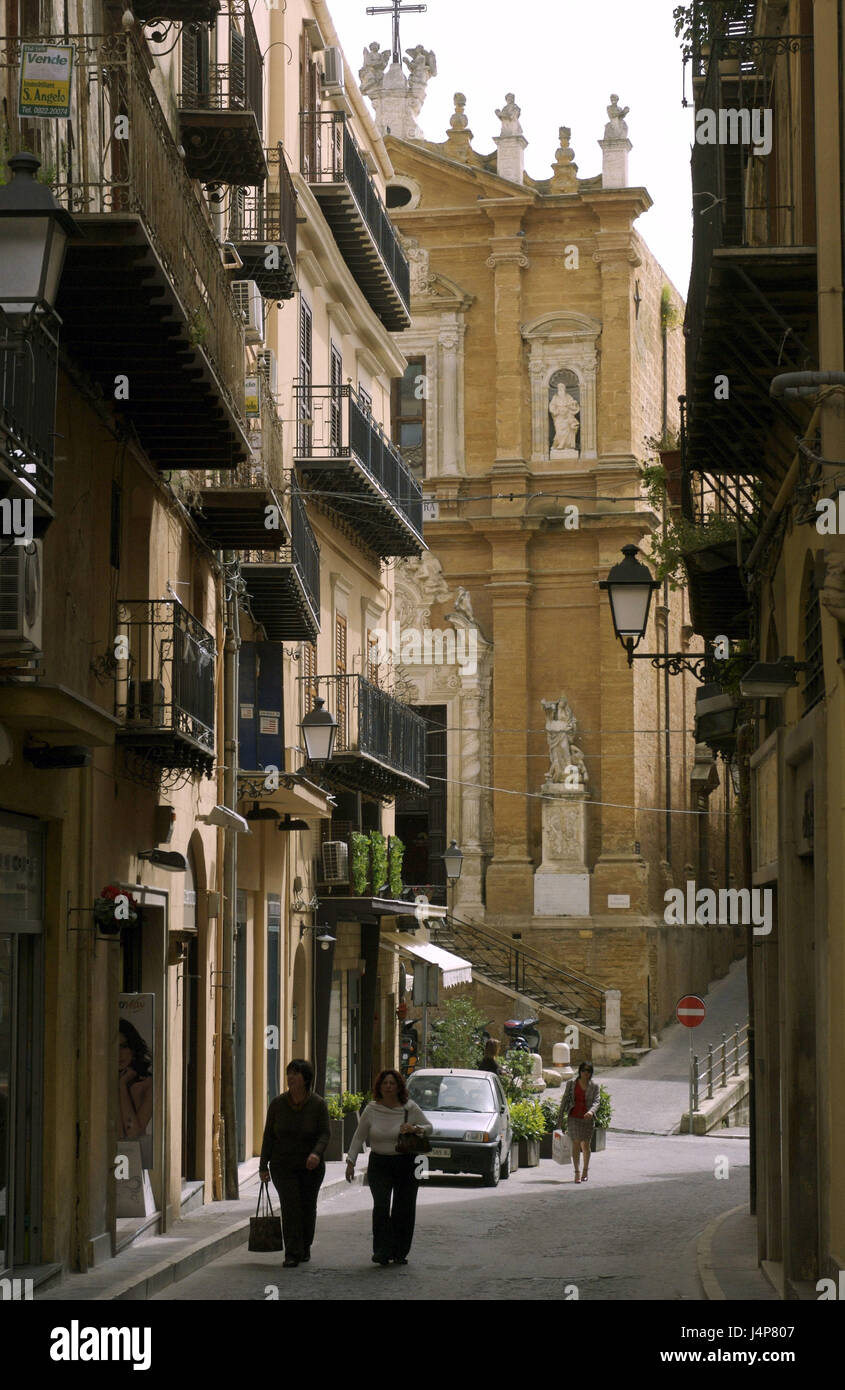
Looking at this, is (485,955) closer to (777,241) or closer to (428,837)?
(428,837)

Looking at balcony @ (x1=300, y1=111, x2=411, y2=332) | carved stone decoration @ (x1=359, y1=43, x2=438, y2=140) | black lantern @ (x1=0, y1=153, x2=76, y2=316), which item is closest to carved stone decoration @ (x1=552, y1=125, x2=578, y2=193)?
carved stone decoration @ (x1=359, y1=43, x2=438, y2=140)

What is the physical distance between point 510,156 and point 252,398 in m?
27.0

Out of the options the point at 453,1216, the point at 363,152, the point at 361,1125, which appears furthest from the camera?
the point at 363,152

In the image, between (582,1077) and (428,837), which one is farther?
(428,837)

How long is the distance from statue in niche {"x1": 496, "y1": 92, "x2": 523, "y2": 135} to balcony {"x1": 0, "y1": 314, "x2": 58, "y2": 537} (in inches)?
1435

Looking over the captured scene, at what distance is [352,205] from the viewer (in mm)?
28516

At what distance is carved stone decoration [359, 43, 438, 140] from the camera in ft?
156

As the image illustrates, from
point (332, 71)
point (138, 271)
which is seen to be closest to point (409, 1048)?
point (332, 71)

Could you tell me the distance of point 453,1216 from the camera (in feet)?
66.3

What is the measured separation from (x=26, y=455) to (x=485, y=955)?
33040 mm

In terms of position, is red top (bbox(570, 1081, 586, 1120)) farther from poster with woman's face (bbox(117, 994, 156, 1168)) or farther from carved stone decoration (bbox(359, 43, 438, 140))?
carved stone decoration (bbox(359, 43, 438, 140))

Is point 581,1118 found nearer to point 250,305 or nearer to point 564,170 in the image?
point 250,305

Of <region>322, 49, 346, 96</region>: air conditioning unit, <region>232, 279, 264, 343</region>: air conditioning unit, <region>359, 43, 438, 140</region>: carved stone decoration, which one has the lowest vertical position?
<region>232, 279, 264, 343</region>: air conditioning unit
